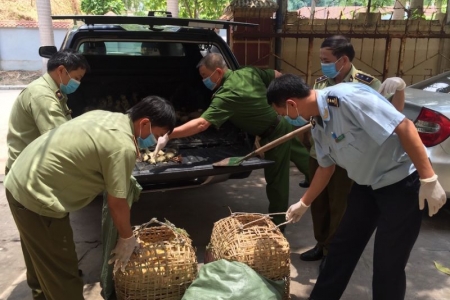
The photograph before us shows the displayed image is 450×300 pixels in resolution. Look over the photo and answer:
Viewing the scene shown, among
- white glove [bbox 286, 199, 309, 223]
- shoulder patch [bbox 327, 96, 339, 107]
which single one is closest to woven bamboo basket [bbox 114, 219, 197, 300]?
white glove [bbox 286, 199, 309, 223]

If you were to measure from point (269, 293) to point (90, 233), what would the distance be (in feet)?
6.71

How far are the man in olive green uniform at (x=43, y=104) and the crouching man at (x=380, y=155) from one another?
1.36m

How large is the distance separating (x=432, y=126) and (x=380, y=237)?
1656 millimetres

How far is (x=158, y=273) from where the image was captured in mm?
Result: 2164

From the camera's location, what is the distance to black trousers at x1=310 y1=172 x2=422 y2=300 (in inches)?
80.6

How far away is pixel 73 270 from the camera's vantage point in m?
2.19

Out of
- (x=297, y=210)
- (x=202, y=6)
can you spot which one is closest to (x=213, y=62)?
(x=297, y=210)

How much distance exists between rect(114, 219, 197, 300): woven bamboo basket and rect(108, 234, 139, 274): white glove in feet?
0.13

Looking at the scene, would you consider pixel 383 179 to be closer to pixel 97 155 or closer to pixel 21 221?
pixel 97 155

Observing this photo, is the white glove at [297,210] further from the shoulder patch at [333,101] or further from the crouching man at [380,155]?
the shoulder patch at [333,101]

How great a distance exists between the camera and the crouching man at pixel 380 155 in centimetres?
191

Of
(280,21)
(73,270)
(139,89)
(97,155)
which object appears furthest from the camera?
(280,21)

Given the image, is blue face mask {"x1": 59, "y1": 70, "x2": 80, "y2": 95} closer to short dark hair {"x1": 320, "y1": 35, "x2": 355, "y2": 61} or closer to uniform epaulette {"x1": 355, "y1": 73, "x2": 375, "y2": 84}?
short dark hair {"x1": 320, "y1": 35, "x2": 355, "y2": 61}

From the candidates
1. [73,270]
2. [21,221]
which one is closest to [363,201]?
[73,270]
